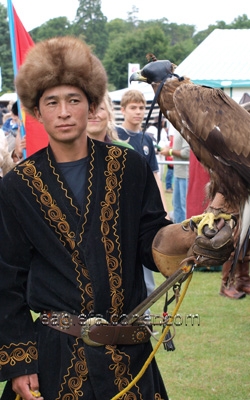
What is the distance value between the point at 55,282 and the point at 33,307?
172 millimetres

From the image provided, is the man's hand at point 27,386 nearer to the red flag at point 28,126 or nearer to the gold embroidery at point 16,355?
the gold embroidery at point 16,355

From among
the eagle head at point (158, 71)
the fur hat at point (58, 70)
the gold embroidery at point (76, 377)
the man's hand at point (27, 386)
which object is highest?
the fur hat at point (58, 70)

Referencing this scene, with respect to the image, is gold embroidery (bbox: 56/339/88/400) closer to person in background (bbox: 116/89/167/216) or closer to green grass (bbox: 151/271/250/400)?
green grass (bbox: 151/271/250/400)

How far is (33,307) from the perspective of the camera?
294 centimetres

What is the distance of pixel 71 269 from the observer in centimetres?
284

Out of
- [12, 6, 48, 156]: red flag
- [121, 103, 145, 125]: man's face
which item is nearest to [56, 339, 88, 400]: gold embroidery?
[12, 6, 48, 156]: red flag

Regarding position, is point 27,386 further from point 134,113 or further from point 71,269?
point 134,113

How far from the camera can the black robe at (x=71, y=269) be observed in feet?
9.28

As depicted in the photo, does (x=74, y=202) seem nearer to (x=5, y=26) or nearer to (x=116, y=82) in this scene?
(x=5, y=26)

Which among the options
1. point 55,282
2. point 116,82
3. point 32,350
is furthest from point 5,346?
point 116,82

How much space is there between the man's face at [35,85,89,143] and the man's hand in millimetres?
957

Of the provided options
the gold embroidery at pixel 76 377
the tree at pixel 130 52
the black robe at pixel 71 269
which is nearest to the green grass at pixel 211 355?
the black robe at pixel 71 269

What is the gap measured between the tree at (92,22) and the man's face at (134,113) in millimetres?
77794

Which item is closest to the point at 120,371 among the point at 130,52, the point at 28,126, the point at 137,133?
the point at 137,133
